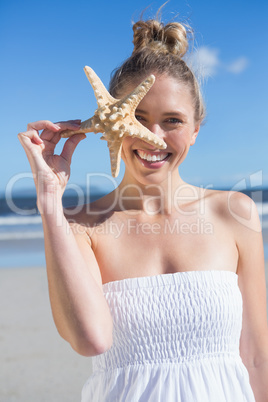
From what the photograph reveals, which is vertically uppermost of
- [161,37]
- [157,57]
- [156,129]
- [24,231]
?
[24,231]

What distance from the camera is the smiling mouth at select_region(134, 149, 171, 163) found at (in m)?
1.79

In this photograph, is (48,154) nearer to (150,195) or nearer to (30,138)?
(30,138)

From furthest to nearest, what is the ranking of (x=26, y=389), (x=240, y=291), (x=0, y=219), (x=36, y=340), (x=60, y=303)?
1. (x=0, y=219)
2. (x=36, y=340)
3. (x=26, y=389)
4. (x=240, y=291)
5. (x=60, y=303)

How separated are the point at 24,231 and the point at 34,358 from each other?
22.5 feet

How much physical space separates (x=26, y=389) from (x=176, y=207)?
2294 millimetres

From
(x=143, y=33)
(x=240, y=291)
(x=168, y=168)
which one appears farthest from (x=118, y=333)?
(x=143, y=33)

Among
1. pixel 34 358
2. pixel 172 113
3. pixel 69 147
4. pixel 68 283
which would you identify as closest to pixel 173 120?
pixel 172 113

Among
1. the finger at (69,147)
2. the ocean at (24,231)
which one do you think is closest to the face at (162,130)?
the finger at (69,147)

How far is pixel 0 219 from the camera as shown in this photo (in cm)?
1279

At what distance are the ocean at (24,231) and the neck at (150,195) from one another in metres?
5.68

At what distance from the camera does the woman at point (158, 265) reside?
5.02 feet

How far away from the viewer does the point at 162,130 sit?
177 centimetres

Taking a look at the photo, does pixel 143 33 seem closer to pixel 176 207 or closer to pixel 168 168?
pixel 168 168

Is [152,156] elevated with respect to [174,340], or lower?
elevated
